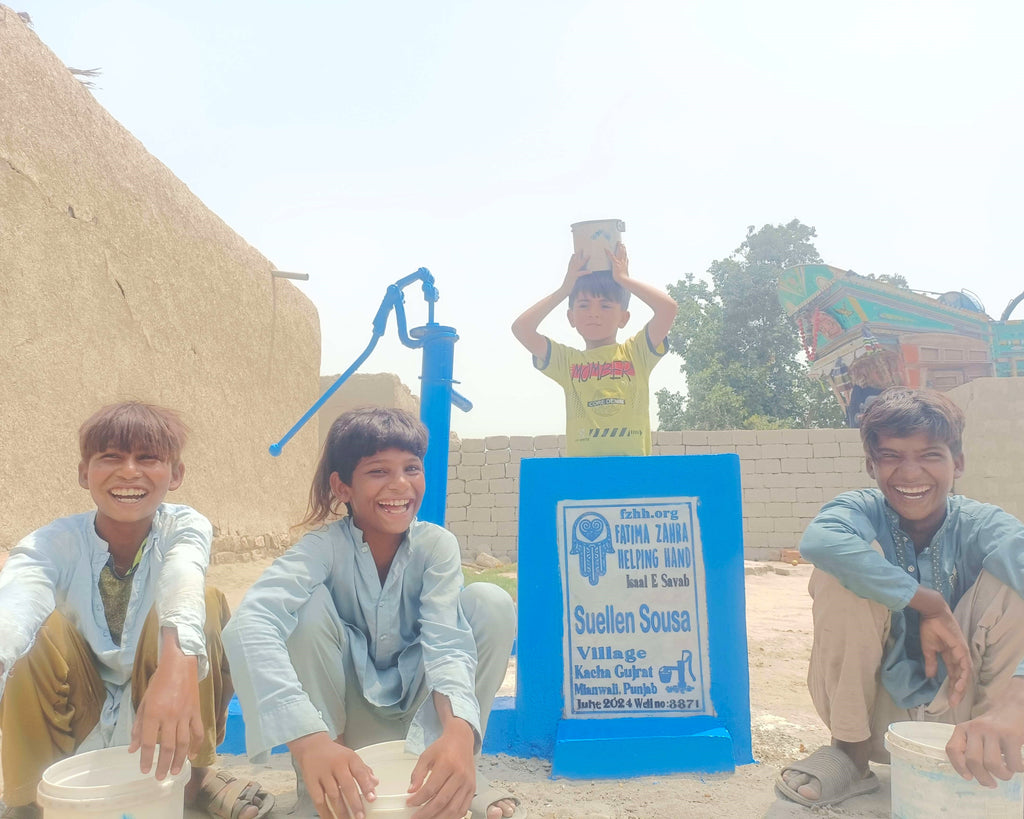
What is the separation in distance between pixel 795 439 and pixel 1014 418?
2.44m

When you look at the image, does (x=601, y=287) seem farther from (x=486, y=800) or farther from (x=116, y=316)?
(x=116, y=316)

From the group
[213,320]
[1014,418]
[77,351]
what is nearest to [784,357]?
[1014,418]

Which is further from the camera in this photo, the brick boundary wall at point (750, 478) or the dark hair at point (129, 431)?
the brick boundary wall at point (750, 478)

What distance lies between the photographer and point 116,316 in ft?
14.8

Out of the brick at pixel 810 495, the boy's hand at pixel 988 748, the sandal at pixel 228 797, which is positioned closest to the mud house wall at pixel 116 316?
the sandal at pixel 228 797

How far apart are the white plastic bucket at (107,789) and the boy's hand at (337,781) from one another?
242 millimetres

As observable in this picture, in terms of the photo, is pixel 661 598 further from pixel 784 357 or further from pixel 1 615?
pixel 784 357

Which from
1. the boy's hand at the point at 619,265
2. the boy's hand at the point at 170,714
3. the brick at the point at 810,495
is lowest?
the boy's hand at the point at 170,714

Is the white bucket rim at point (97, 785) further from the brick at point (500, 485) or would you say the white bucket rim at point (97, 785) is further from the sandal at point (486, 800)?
the brick at point (500, 485)

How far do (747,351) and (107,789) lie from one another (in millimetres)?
21082

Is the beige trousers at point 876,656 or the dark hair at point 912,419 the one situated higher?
the dark hair at point 912,419

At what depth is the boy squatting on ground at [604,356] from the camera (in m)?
2.92

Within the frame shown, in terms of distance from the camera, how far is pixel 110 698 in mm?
1557

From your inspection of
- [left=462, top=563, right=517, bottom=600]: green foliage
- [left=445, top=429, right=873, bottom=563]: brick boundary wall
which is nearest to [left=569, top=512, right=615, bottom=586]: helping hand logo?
[left=462, top=563, right=517, bottom=600]: green foliage
